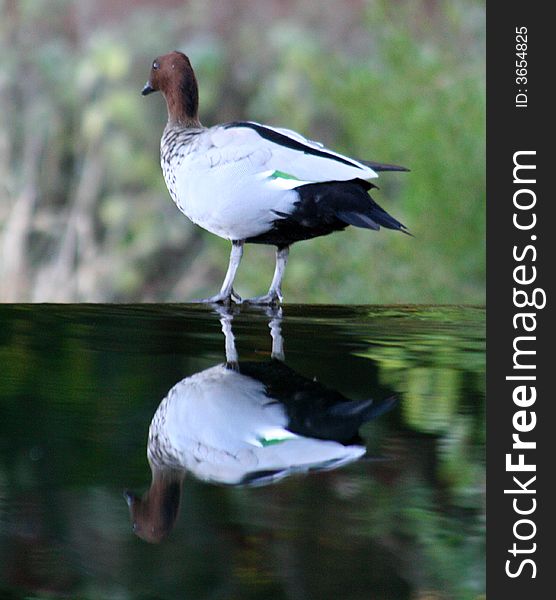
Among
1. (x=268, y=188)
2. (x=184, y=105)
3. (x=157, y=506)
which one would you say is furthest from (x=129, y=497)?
(x=184, y=105)

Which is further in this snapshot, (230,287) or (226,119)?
(226,119)

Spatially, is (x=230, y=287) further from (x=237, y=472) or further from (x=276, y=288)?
(x=237, y=472)

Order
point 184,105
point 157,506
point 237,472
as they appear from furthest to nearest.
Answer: point 184,105
point 237,472
point 157,506

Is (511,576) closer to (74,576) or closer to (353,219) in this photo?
(74,576)

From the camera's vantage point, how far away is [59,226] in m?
8.97

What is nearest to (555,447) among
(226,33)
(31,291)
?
(31,291)

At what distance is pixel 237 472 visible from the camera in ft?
4.86

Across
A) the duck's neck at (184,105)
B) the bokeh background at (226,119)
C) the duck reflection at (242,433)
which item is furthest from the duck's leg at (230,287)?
the bokeh background at (226,119)

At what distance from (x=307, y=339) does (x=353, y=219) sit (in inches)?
42.4

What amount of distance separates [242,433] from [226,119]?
27.0 feet

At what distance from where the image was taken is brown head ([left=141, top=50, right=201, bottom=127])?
14.9 feet

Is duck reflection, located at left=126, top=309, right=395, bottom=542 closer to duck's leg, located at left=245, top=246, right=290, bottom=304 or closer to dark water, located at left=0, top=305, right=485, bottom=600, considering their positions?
dark water, located at left=0, top=305, right=485, bottom=600

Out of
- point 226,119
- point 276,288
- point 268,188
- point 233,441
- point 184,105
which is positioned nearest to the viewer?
point 233,441

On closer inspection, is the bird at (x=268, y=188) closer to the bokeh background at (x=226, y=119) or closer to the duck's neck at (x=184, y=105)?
the duck's neck at (x=184, y=105)
